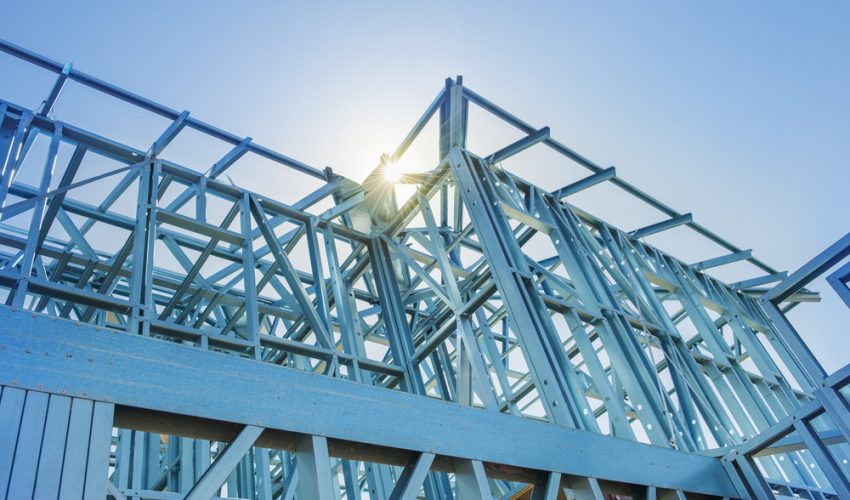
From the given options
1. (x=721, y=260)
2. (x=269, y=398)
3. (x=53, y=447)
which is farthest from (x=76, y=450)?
(x=721, y=260)

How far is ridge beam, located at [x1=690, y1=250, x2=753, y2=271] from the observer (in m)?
13.6

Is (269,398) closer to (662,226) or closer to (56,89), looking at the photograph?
(56,89)

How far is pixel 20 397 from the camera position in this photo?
2828 millimetres

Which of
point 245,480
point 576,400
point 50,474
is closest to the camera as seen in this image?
point 50,474

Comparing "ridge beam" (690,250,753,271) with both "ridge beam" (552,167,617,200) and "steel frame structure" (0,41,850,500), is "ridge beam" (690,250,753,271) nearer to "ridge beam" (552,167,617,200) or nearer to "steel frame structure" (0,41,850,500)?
"steel frame structure" (0,41,850,500)

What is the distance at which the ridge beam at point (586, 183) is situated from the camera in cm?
1048

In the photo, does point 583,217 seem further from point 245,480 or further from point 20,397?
point 20,397

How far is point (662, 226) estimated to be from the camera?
40.7 ft

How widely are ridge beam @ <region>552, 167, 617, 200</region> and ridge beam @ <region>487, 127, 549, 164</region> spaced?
110cm

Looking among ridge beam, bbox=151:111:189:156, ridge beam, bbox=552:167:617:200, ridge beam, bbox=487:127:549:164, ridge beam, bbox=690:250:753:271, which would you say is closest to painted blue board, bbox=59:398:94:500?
ridge beam, bbox=151:111:189:156

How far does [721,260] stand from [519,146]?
7.13 m

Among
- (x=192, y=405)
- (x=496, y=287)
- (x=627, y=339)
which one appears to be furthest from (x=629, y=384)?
(x=192, y=405)

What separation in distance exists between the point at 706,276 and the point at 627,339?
22.3ft

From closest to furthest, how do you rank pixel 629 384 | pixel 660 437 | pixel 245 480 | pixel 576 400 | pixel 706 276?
pixel 576 400, pixel 660 437, pixel 629 384, pixel 245 480, pixel 706 276
